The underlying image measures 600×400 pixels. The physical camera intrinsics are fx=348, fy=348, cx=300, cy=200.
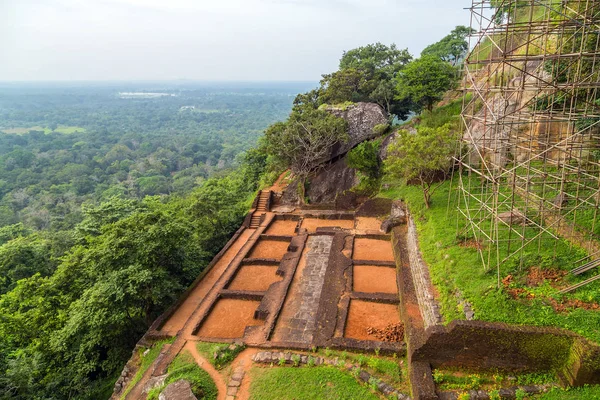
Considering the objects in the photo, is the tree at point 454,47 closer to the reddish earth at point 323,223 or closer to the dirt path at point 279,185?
the dirt path at point 279,185

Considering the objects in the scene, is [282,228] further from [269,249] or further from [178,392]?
[178,392]

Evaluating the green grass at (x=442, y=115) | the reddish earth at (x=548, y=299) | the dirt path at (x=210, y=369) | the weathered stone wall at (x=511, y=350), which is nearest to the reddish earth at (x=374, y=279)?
the weathered stone wall at (x=511, y=350)

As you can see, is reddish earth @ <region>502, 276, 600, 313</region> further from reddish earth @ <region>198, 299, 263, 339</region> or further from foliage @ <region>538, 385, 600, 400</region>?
reddish earth @ <region>198, 299, 263, 339</region>

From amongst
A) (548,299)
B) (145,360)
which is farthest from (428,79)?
(145,360)

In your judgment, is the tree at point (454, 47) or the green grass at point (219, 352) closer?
the green grass at point (219, 352)

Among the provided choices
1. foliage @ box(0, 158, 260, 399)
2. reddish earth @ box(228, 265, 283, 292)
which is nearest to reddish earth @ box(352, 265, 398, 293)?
reddish earth @ box(228, 265, 283, 292)

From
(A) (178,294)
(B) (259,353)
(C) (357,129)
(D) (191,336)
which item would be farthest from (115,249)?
(C) (357,129)
